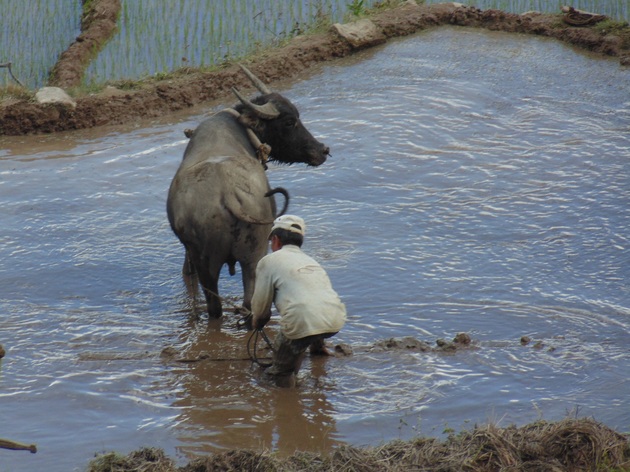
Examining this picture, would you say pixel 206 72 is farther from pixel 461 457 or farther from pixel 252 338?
pixel 461 457

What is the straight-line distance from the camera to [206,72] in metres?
11.0

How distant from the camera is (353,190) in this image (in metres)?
8.51

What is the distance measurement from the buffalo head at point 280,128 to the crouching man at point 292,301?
1618 mm

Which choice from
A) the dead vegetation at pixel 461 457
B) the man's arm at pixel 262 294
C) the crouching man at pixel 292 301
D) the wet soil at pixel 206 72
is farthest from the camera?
the wet soil at pixel 206 72

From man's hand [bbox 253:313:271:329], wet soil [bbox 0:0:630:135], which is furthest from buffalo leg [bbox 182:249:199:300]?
wet soil [bbox 0:0:630:135]

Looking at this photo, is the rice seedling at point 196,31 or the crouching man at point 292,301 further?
the rice seedling at point 196,31

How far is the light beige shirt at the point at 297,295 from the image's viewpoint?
16.5ft

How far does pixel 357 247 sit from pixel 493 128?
2945mm

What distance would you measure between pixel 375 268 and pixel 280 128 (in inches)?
46.0

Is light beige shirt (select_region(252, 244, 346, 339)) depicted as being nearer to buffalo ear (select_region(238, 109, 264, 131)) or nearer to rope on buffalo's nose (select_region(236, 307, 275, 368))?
rope on buffalo's nose (select_region(236, 307, 275, 368))

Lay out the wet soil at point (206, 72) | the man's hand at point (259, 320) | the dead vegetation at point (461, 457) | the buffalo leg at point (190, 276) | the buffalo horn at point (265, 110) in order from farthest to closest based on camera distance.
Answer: the wet soil at point (206, 72)
the buffalo leg at point (190, 276)
the buffalo horn at point (265, 110)
the man's hand at point (259, 320)
the dead vegetation at point (461, 457)

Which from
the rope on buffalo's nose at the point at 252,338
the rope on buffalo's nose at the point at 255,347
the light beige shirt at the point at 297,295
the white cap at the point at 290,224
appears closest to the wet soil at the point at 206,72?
the rope on buffalo's nose at the point at 252,338

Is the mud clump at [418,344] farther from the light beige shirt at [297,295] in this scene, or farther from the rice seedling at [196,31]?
the rice seedling at [196,31]

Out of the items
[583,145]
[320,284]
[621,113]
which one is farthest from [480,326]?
[621,113]
